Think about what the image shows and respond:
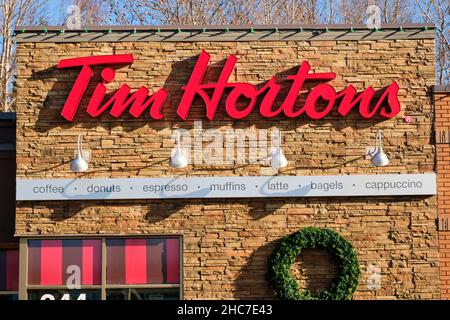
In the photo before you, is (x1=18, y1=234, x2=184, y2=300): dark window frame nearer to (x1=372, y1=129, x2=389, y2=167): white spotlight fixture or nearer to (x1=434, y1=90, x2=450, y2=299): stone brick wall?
(x1=372, y1=129, x2=389, y2=167): white spotlight fixture

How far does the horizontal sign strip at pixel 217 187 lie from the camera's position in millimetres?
14977

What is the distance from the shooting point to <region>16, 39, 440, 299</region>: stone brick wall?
49.0 feet

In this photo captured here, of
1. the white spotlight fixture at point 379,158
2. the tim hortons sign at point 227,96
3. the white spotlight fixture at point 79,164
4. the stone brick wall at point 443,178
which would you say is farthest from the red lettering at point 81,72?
the stone brick wall at point 443,178

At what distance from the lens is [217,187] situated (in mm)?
15008

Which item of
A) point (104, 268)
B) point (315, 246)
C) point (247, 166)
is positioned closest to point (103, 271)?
point (104, 268)

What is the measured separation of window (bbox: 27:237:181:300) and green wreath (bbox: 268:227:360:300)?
5.81 ft

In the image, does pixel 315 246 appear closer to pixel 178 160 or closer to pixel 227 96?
pixel 178 160

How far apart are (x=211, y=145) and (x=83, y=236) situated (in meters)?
2.77

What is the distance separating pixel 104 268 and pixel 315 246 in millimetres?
3700

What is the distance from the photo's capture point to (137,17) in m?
33.6
